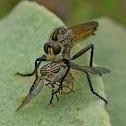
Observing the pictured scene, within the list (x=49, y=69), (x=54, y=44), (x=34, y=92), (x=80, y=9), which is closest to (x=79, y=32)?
(x=54, y=44)

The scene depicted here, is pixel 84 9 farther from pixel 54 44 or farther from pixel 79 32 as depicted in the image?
pixel 54 44

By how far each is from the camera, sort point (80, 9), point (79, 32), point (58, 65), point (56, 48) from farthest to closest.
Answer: point (80, 9) < point (79, 32) < point (56, 48) < point (58, 65)

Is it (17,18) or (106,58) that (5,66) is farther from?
(106,58)

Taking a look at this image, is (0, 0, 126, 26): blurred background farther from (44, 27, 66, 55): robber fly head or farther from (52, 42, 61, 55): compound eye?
(52, 42, 61, 55): compound eye

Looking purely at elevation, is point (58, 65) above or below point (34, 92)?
above

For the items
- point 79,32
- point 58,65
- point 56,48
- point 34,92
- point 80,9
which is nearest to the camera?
point 34,92

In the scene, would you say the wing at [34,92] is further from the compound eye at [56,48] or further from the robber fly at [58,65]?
the compound eye at [56,48]
